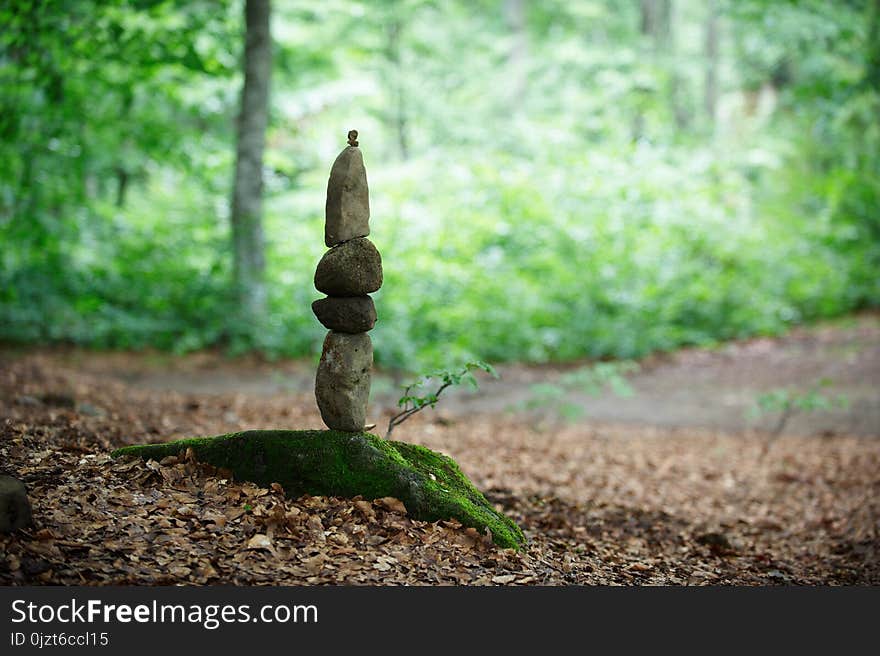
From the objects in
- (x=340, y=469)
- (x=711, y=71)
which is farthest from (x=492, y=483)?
(x=711, y=71)

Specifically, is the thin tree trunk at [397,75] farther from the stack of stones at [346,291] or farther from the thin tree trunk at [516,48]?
the stack of stones at [346,291]

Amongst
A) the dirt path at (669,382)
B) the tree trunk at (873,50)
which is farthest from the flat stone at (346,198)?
the tree trunk at (873,50)

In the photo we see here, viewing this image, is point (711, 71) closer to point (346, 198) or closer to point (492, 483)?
point (492, 483)

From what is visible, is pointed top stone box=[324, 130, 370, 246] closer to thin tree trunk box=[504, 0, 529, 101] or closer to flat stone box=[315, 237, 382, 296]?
flat stone box=[315, 237, 382, 296]

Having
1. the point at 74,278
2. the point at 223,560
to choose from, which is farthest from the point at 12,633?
the point at 74,278

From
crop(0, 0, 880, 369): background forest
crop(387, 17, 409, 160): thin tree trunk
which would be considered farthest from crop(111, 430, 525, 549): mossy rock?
crop(387, 17, 409, 160): thin tree trunk

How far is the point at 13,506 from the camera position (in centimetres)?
382

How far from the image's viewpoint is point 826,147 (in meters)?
20.5

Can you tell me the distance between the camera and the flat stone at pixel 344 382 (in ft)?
15.5

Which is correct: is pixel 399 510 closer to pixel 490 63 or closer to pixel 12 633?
pixel 12 633

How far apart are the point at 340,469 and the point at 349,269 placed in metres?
1.19

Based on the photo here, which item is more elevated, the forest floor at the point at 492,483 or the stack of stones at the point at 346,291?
the stack of stones at the point at 346,291

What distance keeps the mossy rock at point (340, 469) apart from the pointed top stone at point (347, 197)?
1.22 m

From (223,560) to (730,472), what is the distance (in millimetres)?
6398
